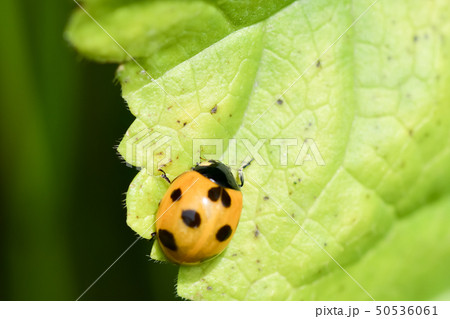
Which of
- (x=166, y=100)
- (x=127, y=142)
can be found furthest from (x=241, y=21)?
(x=127, y=142)

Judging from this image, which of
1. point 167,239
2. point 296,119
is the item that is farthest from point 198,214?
point 296,119

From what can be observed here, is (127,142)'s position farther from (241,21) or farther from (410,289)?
(410,289)

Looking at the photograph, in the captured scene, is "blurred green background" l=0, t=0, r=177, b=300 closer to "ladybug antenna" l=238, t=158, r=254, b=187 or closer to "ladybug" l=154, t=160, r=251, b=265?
"ladybug" l=154, t=160, r=251, b=265
